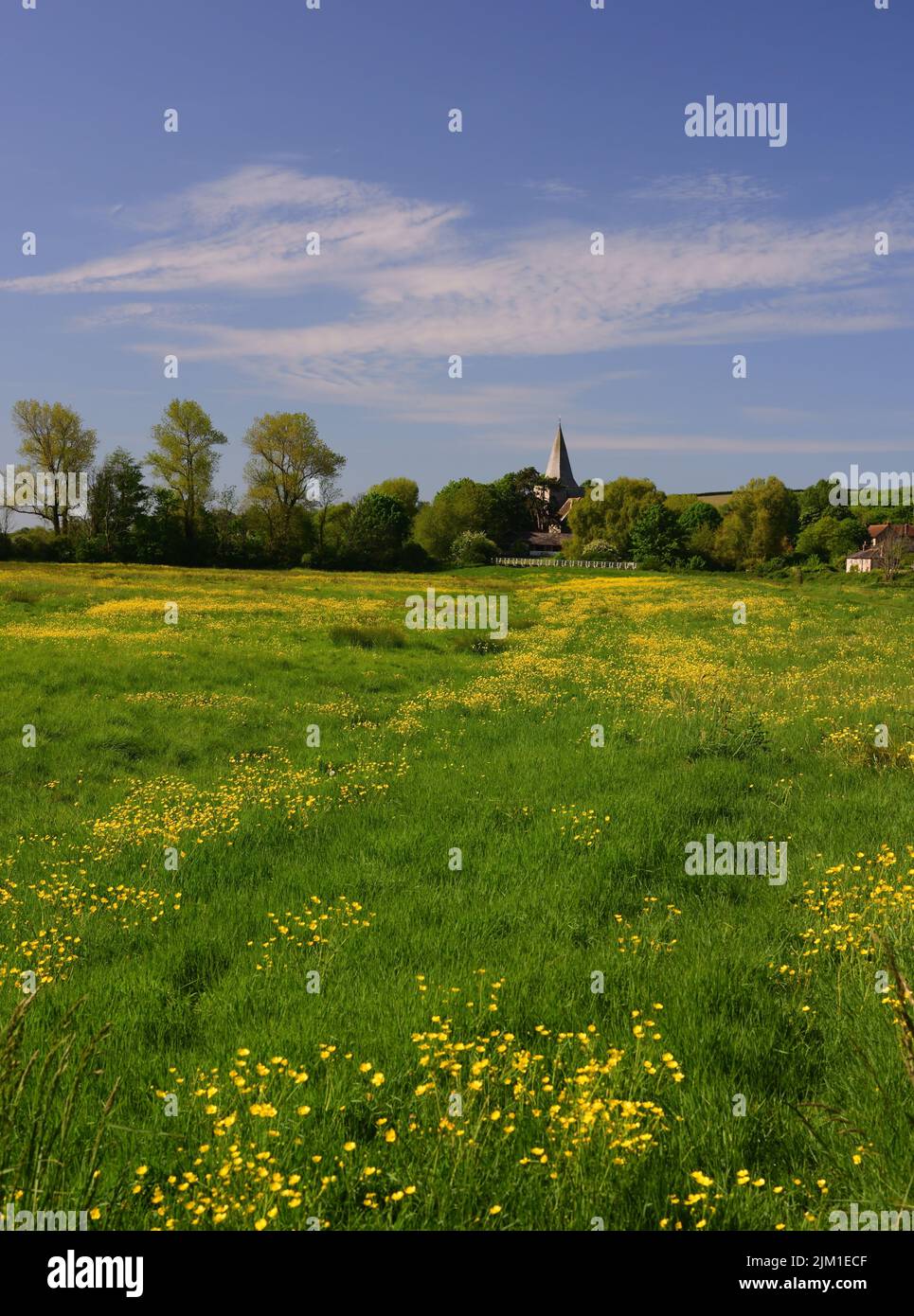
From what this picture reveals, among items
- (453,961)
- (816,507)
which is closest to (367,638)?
(453,961)

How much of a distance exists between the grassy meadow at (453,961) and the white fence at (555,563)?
86.1 m

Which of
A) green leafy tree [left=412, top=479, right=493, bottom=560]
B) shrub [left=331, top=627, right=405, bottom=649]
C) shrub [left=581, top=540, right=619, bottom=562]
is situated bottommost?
shrub [left=331, top=627, right=405, bottom=649]

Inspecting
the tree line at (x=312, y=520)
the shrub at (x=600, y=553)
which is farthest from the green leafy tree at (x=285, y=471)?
the shrub at (x=600, y=553)

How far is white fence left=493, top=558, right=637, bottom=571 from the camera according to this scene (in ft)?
337

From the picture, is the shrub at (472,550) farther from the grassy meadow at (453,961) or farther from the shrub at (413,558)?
the grassy meadow at (453,961)

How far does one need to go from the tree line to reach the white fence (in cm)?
203

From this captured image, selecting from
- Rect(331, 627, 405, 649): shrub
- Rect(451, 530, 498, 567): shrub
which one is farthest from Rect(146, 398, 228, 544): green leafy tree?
Rect(331, 627, 405, 649): shrub

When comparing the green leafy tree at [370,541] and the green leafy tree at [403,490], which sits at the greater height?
the green leafy tree at [403,490]

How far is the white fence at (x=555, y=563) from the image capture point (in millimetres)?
102812

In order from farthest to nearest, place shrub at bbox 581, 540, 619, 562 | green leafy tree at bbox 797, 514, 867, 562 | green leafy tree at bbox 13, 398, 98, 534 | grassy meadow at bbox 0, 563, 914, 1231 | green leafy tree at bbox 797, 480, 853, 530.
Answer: green leafy tree at bbox 797, 480, 853, 530, shrub at bbox 581, 540, 619, 562, green leafy tree at bbox 797, 514, 867, 562, green leafy tree at bbox 13, 398, 98, 534, grassy meadow at bbox 0, 563, 914, 1231

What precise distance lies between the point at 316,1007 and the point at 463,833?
4229 millimetres

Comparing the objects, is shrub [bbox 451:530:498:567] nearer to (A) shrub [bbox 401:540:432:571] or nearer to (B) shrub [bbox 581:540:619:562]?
(A) shrub [bbox 401:540:432:571]
